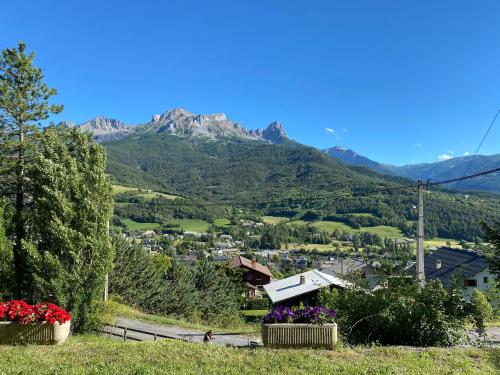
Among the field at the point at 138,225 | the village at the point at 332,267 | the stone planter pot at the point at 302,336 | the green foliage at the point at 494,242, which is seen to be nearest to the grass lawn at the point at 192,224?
the village at the point at 332,267

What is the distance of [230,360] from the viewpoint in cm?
763

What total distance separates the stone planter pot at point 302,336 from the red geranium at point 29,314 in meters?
4.61

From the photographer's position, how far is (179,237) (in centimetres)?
15775

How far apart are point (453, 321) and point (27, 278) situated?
11.9m

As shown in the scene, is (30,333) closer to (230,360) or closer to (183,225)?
(230,360)

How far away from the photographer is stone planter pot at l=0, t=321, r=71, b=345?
8570 mm

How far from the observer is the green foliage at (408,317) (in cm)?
905

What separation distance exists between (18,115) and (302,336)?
45.4 feet

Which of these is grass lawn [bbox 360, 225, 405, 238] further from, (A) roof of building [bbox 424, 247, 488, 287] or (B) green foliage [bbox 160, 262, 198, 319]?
(B) green foliage [bbox 160, 262, 198, 319]

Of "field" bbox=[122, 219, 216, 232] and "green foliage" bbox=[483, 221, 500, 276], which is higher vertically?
"field" bbox=[122, 219, 216, 232]

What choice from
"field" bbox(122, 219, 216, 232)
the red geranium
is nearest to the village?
the red geranium

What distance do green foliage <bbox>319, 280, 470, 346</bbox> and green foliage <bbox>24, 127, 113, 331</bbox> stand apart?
277 inches

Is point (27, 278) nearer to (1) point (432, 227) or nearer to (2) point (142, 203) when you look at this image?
(2) point (142, 203)

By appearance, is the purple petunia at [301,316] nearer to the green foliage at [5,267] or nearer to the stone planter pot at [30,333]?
the stone planter pot at [30,333]
